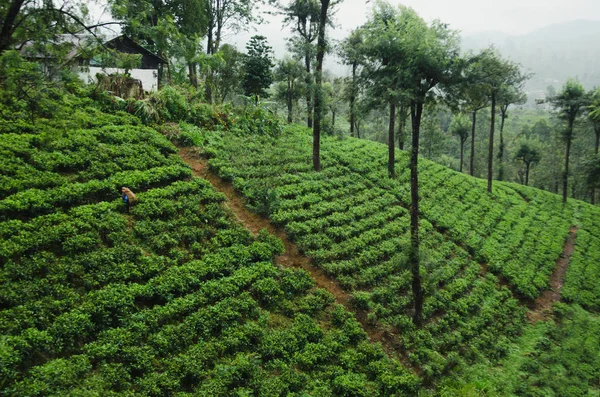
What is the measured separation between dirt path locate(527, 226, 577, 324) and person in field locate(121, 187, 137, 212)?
1850cm

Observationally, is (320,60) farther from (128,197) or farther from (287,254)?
(128,197)

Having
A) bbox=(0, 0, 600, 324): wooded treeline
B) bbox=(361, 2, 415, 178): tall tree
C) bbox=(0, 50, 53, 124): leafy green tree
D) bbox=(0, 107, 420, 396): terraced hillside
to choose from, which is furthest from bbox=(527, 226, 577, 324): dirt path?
bbox=(0, 50, 53, 124): leafy green tree

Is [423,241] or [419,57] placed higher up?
[419,57]

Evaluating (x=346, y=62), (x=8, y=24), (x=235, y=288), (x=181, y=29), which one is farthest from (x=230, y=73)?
(x=235, y=288)

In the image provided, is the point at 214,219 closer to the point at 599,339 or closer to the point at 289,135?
the point at 289,135

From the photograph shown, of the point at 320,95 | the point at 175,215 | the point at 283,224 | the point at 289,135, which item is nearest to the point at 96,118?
the point at 175,215

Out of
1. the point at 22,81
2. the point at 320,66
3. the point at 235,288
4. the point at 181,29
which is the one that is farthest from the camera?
the point at 181,29

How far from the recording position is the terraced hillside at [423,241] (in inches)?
527

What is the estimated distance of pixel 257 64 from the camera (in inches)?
1166

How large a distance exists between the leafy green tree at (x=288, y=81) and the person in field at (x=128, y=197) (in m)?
22.2

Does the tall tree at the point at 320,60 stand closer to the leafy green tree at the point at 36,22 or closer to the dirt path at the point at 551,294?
the leafy green tree at the point at 36,22

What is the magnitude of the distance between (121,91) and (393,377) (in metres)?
18.1

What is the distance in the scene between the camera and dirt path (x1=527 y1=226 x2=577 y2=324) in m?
17.5

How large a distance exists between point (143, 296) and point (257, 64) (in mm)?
24524
